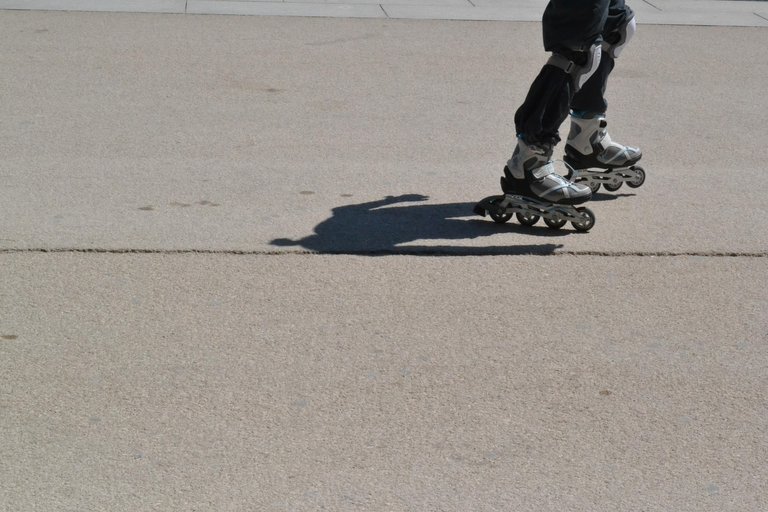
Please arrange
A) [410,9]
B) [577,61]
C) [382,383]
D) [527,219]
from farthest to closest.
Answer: [410,9] → [527,219] → [577,61] → [382,383]

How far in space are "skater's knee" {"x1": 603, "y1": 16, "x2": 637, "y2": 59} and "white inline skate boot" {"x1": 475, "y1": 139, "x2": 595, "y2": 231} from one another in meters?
0.82

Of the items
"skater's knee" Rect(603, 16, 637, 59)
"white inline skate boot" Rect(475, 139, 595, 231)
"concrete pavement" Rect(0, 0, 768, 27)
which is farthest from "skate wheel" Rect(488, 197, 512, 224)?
"concrete pavement" Rect(0, 0, 768, 27)

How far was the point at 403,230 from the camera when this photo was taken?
595cm

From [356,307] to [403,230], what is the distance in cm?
108

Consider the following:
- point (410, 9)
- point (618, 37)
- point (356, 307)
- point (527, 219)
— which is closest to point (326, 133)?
point (527, 219)

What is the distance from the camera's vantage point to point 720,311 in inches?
199

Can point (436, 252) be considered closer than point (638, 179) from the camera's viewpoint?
Yes

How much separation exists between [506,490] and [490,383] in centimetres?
75

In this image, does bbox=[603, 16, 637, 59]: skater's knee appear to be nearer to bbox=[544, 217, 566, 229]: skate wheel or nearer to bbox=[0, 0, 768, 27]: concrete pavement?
bbox=[544, 217, 566, 229]: skate wheel

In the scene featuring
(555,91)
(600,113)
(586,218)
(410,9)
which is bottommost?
(586,218)

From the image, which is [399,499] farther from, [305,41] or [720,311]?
[305,41]

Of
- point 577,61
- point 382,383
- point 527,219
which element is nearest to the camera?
point 382,383

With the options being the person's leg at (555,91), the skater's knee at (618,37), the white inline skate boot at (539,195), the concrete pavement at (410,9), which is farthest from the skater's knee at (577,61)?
the concrete pavement at (410,9)

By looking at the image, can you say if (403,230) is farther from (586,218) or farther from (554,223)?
(586,218)
